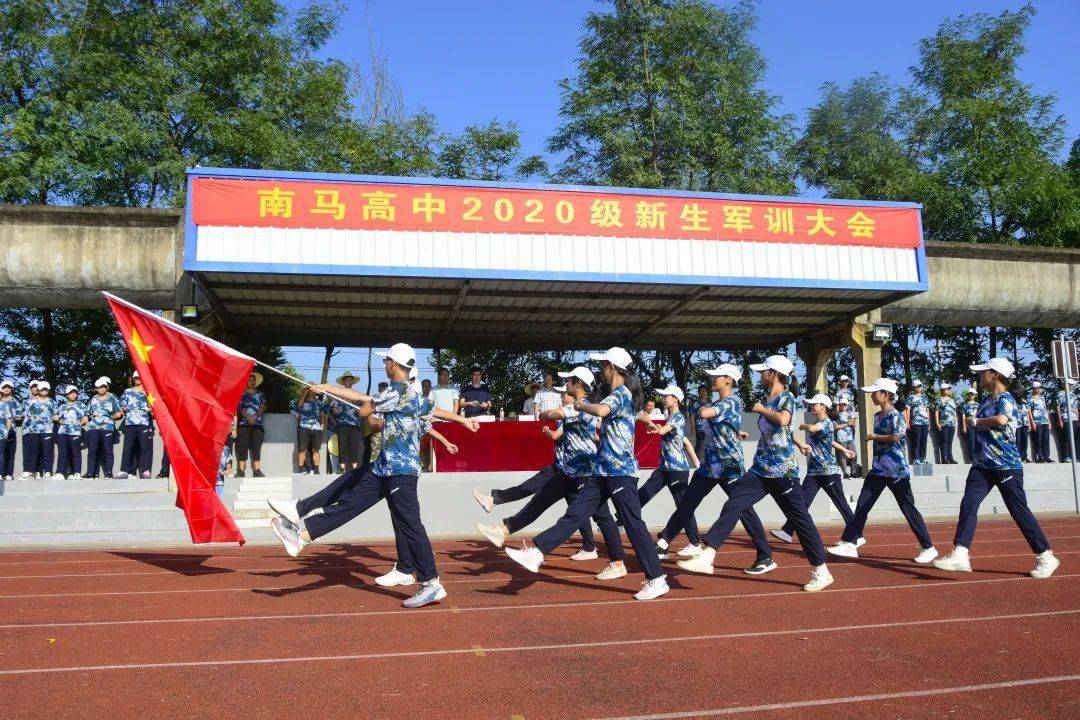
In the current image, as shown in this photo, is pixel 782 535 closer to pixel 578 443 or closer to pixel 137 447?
pixel 578 443

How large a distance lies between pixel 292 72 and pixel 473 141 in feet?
19.9

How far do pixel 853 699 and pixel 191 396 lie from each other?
20.7 feet

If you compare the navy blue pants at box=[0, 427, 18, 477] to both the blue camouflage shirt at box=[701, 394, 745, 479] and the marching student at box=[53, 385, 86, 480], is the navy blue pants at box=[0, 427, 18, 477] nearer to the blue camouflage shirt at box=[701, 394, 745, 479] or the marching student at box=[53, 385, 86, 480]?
the marching student at box=[53, 385, 86, 480]

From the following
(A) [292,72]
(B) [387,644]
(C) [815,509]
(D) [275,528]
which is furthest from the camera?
(A) [292,72]

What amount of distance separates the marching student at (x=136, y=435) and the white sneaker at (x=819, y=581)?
37.6 ft

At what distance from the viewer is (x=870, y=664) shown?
505cm

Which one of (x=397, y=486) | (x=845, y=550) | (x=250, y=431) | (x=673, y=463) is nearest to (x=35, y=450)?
(x=250, y=431)

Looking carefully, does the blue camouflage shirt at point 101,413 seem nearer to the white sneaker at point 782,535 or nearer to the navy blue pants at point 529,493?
the navy blue pants at point 529,493

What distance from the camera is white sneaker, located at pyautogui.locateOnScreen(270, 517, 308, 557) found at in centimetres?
684

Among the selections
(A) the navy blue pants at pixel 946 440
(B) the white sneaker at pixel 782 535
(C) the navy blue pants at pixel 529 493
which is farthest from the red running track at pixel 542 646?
(A) the navy blue pants at pixel 946 440

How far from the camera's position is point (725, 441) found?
8633 mm

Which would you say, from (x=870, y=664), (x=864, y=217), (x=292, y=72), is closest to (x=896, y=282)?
(x=864, y=217)

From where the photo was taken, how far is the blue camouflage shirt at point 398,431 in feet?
22.3

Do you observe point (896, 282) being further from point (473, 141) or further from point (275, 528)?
point (473, 141)
